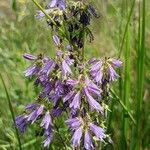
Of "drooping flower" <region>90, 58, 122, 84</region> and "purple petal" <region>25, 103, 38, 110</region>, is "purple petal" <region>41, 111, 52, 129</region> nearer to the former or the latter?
"purple petal" <region>25, 103, 38, 110</region>

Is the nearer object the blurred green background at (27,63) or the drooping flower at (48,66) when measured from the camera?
the drooping flower at (48,66)

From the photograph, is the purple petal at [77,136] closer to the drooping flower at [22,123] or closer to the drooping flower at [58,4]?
the drooping flower at [22,123]

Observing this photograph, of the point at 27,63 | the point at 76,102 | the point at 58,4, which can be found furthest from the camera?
the point at 27,63

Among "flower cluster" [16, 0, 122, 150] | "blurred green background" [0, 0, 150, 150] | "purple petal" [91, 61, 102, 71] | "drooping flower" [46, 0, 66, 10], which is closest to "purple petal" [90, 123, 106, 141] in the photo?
"flower cluster" [16, 0, 122, 150]

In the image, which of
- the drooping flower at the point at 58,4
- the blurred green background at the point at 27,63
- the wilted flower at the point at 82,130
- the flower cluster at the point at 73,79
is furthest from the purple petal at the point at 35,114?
the blurred green background at the point at 27,63

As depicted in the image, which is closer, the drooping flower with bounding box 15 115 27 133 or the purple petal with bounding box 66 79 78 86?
the purple petal with bounding box 66 79 78 86

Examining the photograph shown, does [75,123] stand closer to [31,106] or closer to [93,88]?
[93,88]

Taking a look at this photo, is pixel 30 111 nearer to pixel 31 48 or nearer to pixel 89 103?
pixel 89 103

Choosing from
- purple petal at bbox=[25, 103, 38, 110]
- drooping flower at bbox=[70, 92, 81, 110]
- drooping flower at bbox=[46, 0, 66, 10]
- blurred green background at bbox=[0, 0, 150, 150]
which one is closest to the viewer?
drooping flower at bbox=[70, 92, 81, 110]

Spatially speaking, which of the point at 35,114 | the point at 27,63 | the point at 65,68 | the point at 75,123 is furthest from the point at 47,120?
the point at 27,63
